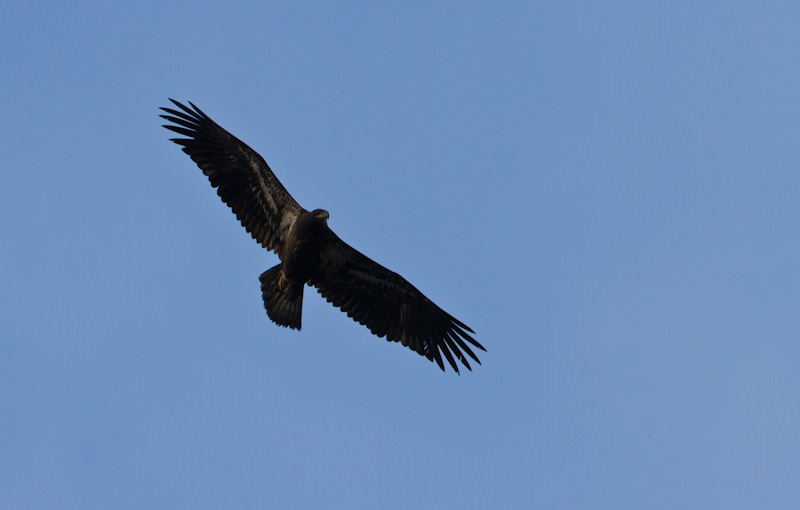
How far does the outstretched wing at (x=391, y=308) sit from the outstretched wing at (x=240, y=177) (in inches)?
36.8

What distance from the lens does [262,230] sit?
54.8 ft

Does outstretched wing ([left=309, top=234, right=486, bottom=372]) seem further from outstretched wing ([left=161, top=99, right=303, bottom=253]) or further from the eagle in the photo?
outstretched wing ([left=161, top=99, right=303, bottom=253])

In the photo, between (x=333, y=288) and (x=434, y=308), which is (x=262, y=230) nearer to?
(x=333, y=288)

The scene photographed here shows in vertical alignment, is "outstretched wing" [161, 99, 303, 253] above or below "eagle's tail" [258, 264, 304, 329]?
above

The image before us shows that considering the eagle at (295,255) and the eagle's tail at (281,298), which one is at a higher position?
the eagle at (295,255)

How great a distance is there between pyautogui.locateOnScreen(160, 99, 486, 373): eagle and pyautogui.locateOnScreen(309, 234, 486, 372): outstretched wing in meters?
0.02

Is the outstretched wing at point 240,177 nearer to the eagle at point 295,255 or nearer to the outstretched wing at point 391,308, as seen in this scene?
the eagle at point 295,255

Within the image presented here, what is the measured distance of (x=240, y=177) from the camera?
1656cm

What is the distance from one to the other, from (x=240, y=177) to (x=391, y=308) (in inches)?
121

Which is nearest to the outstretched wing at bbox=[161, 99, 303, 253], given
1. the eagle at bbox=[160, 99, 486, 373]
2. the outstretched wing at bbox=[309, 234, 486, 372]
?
the eagle at bbox=[160, 99, 486, 373]

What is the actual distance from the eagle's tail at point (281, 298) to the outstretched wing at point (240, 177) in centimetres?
44

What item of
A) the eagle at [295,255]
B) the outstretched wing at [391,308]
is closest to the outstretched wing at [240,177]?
the eagle at [295,255]

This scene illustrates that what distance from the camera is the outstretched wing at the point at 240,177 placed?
16484mm

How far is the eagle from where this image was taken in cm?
1644
